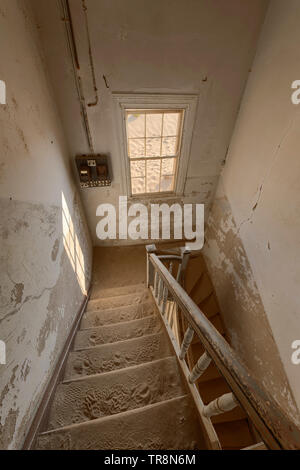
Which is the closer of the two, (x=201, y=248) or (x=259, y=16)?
(x=259, y=16)

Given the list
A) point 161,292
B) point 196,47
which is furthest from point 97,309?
point 196,47

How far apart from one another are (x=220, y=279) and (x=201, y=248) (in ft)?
2.93

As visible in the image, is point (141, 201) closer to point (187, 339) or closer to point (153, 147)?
point (153, 147)

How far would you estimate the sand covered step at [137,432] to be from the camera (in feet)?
3.46

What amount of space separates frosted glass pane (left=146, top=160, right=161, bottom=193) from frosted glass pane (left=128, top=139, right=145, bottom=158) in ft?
0.67

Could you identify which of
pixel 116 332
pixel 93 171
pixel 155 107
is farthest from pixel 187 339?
pixel 155 107

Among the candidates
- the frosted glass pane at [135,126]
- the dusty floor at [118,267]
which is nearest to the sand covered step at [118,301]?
the dusty floor at [118,267]

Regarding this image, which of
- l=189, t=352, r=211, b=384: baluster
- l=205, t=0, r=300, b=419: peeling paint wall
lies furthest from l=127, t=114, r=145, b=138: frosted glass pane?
l=189, t=352, r=211, b=384: baluster

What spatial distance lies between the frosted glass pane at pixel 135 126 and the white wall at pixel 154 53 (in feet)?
1.09

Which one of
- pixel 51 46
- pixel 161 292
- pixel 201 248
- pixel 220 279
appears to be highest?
pixel 51 46

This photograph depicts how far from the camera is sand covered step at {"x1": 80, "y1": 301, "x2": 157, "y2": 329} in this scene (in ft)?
7.43

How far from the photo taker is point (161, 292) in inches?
81.1

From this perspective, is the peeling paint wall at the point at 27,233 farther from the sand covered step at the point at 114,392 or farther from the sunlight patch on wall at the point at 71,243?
the sand covered step at the point at 114,392

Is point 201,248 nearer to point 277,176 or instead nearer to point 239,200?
point 239,200
